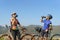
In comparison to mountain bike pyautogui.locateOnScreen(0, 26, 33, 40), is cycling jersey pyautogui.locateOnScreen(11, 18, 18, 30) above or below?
above

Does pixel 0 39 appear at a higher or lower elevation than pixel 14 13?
lower

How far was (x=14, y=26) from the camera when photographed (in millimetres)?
15484

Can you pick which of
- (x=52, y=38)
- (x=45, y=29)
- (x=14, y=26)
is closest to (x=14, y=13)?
(x=14, y=26)

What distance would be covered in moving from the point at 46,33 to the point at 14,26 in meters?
1.72

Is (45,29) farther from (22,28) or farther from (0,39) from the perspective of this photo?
(0,39)

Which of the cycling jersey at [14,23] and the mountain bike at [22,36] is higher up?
the cycling jersey at [14,23]

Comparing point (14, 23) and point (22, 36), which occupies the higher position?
point (14, 23)

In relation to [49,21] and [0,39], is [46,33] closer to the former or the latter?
[49,21]

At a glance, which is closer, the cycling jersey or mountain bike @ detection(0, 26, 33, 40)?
the cycling jersey

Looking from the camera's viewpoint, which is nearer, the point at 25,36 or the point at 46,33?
the point at 46,33

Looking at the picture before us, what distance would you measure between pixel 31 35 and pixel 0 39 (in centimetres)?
177

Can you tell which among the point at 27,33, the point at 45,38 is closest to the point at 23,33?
the point at 27,33

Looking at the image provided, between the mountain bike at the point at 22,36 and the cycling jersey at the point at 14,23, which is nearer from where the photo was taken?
the cycling jersey at the point at 14,23

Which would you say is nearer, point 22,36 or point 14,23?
point 14,23
